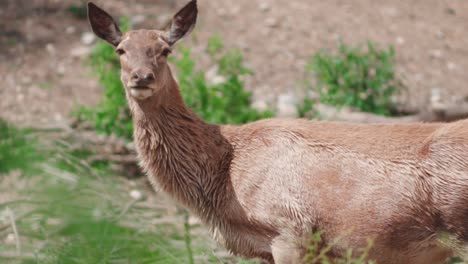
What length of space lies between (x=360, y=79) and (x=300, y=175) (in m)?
4.24

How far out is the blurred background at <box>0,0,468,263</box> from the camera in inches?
343

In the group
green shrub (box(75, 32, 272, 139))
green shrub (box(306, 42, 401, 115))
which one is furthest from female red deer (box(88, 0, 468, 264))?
green shrub (box(306, 42, 401, 115))

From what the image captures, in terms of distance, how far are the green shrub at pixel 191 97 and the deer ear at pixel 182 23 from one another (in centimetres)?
259

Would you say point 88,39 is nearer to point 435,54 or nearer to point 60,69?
point 60,69

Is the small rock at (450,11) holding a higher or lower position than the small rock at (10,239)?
higher

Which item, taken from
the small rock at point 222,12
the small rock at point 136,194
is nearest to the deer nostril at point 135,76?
the small rock at point 136,194

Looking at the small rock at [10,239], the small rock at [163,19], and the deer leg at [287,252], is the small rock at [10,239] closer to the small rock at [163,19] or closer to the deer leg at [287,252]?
the deer leg at [287,252]

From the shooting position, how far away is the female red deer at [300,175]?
242 inches

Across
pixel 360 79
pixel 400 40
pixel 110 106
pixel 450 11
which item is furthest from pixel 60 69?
pixel 450 11

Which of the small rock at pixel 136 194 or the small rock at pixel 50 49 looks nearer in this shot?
the small rock at pixel 136 194

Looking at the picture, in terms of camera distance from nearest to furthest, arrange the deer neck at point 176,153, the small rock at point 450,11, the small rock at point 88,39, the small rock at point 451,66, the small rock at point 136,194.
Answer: the deer neck at point 176,153, the small rock at point 136,194, the small rock at point 88,39, the small rock at point 451,66, the small rock at point 450,11

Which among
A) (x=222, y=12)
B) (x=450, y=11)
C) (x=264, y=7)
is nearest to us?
(x=222, y=12)

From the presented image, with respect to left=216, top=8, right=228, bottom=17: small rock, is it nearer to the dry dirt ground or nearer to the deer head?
the dry dirt ground

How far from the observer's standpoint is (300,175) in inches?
251
